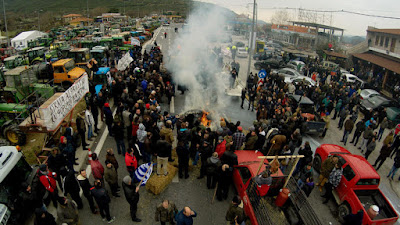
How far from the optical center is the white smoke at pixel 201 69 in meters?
14.4

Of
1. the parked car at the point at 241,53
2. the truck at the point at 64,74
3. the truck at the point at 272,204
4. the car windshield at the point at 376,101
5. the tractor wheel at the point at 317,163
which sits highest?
the parked car at the point at 241,53

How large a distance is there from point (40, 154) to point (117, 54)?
1820cm

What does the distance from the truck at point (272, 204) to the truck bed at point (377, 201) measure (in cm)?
237

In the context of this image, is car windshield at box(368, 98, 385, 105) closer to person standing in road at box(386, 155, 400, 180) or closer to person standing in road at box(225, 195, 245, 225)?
person standing in road at box(386, 155, 400, 180)

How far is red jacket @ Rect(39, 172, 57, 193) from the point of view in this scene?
591 centimetres

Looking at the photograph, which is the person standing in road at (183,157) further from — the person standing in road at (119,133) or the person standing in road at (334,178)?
the person standing in road at (334,178)

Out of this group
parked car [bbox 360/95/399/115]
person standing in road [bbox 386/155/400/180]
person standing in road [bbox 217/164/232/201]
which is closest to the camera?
person standing in road [bbox 217/164/232/201]

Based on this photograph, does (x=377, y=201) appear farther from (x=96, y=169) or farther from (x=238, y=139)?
(x=96, y=169)

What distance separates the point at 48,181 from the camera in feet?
19.6

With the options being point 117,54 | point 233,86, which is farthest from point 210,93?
point 117,54

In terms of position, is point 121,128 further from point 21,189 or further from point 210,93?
point 210,93

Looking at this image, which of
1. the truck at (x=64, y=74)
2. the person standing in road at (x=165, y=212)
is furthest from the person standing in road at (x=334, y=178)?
the truck at (x=64, y=74)

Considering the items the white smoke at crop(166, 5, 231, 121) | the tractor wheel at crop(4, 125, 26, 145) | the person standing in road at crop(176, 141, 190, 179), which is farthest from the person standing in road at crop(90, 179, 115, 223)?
the white smoke at crop(166, 5, 231, 121)

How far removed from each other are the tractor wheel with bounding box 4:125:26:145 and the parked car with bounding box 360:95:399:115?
18.8 m
